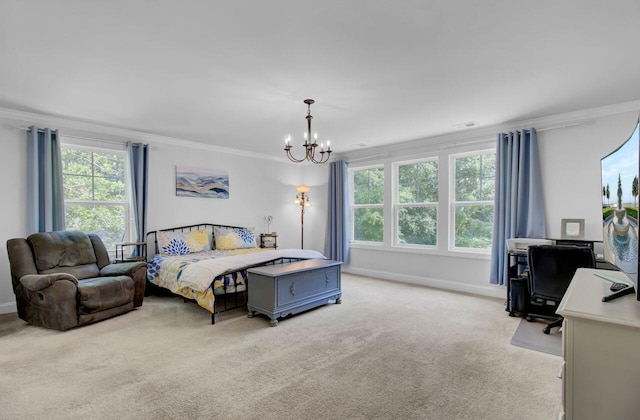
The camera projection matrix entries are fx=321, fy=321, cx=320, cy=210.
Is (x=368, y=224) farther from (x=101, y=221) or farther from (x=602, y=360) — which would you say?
(x=602, y=360)

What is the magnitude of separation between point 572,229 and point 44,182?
21.3 feet

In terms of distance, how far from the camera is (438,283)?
17.1 feet

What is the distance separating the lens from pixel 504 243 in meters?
4.39

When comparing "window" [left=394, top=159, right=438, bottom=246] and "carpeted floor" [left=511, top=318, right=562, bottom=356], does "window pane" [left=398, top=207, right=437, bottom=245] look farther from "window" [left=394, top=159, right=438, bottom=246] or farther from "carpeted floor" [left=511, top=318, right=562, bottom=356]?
"carpeted floor" [left=511, top=318, right=562, bottom=356]

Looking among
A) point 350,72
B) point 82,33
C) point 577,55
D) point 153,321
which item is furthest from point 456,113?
point 153,321

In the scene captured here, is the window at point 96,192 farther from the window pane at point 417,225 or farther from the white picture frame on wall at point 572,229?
the white picture frame on wall at point 572,229

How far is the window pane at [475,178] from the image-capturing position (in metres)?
4.81

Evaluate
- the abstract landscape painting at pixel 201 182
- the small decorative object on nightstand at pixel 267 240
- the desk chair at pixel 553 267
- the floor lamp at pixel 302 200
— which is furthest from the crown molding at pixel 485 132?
the abstract landscape painting at pixel 201 182

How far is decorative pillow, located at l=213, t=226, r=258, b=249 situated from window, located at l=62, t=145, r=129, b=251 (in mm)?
1366

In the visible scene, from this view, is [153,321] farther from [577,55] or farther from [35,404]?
[577,55]

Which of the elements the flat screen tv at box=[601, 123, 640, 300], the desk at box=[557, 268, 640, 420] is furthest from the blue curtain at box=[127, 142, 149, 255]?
the flat screen tv at box=[601, 123, 640, 300]

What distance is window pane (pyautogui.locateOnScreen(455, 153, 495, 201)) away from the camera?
4.81m

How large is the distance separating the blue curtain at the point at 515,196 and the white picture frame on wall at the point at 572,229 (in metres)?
0.26

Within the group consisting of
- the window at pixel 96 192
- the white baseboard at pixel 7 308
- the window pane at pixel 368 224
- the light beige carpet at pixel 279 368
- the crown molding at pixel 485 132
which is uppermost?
the crown molding at pixel 485 132
